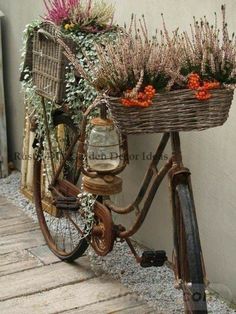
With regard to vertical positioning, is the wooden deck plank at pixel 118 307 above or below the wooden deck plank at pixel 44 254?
below

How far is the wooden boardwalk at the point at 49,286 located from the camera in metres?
3.27

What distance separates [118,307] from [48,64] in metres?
1.41

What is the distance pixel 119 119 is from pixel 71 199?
116cm

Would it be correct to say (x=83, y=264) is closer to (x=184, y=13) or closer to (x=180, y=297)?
(x=180, y=297)

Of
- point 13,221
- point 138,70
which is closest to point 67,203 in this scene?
point 13,221

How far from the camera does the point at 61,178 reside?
3814 millimetres

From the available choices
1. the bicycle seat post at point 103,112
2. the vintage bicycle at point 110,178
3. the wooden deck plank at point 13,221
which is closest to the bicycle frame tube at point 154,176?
the vintage bicycle at point 110,178

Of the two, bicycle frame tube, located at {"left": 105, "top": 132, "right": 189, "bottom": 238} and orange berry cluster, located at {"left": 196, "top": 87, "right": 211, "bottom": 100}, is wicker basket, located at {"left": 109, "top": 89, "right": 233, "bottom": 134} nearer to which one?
orange berry cluster, located at {"left": 196, "top": 87, "right": 211, "bottom": 100}

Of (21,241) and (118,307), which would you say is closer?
(118,307)

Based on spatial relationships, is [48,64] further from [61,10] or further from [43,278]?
[43,278]

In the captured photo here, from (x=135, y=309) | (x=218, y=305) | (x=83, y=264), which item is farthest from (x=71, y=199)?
(x=218, y=305)

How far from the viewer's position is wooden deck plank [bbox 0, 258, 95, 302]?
136 inches

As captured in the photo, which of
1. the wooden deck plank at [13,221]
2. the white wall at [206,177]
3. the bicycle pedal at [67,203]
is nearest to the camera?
the white wall at [206,177]

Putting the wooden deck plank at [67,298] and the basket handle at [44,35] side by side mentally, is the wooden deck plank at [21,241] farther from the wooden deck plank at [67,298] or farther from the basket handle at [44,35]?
the basket handle at [44,35]
